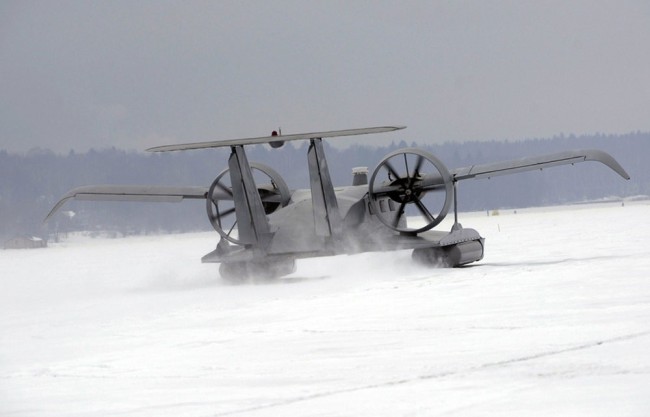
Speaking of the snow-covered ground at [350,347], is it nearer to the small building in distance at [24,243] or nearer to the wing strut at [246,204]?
the wing strut at [246,204]

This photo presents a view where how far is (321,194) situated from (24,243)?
86268mm

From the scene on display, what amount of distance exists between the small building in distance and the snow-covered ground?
7991 centimetres

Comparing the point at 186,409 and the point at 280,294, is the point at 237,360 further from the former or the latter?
the point at 280,294

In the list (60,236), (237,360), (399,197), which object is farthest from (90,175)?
(237,360)

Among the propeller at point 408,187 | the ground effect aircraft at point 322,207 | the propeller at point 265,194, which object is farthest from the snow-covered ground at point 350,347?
the propeller at point 265,194

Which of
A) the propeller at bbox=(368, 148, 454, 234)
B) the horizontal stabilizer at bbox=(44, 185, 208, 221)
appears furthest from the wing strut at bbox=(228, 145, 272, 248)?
the horizontal stabilizer at bbox=(44, 185, 208, 221)

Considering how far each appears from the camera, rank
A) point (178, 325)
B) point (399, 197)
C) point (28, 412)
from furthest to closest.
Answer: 1. point (399, 197)
2. point (178, 325)
3. point (28, 412)

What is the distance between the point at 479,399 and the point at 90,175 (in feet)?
525

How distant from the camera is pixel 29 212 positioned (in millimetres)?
143500

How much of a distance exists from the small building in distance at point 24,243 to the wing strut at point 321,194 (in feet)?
270

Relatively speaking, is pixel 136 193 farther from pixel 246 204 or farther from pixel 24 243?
pixel 24 243

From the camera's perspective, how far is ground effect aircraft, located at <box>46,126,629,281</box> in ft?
84.5

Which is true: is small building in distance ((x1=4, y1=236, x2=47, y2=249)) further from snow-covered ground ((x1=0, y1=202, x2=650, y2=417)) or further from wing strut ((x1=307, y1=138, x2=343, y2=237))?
wing strut ((x1=307, y1=138, x2=343, y2=237))

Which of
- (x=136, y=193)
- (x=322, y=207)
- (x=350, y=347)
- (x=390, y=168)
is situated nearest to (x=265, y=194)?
(x=136, y=193)
